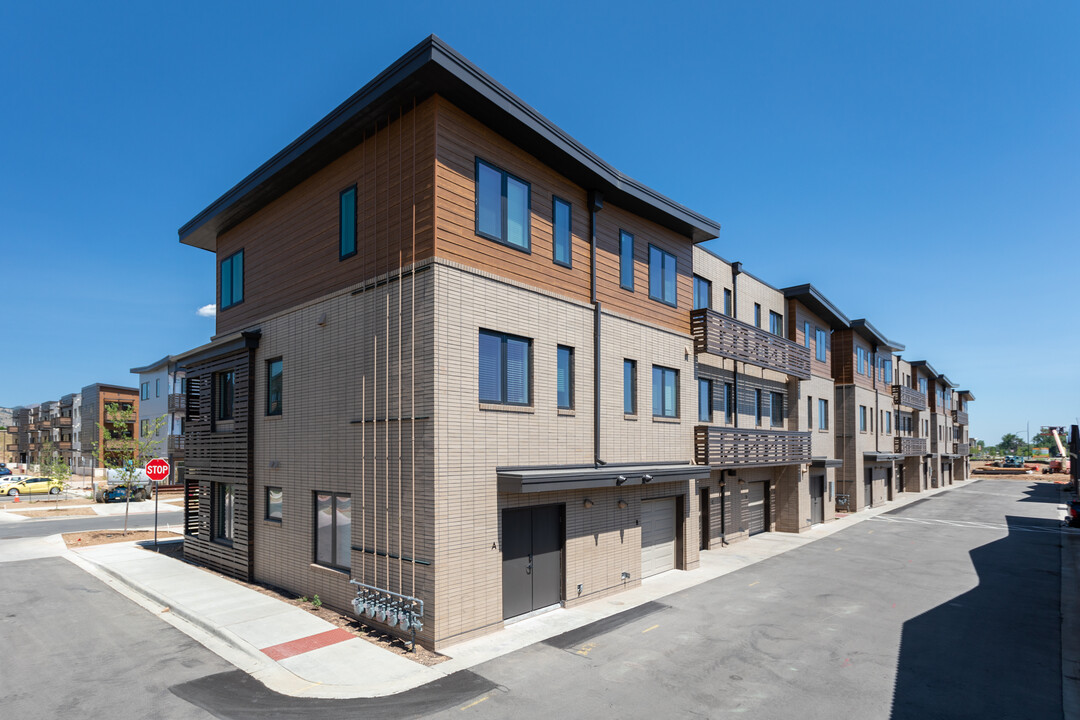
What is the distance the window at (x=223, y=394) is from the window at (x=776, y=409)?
811 inches

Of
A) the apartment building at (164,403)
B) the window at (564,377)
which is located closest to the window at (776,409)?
the window at (564,377)

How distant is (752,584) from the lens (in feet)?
55.1

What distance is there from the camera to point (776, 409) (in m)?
26.7

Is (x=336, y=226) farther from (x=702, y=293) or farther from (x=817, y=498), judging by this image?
(x=817, y=498)

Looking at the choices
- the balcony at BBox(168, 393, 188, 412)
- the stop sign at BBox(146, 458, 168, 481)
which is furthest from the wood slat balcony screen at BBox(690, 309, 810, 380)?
the balcony at BBox(168, 393, 188, 412)

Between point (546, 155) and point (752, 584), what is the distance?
12574 millimetres

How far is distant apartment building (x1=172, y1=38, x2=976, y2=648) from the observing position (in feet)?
38.0

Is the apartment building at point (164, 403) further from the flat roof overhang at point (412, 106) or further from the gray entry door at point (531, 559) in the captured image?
the gray entry door at point (531, 559)

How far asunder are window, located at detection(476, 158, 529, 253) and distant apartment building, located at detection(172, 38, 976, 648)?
0.19ft

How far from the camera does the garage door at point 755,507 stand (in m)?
25.0

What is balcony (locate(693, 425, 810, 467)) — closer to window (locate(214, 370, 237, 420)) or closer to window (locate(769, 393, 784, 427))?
window (locate(769, 393, 784, 427))

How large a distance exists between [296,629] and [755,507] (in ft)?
63.7

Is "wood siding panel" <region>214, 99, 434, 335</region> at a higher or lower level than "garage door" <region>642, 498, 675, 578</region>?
higher

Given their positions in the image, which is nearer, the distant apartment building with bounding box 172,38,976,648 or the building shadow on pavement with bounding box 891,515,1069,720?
the building shadow on pavement with bounding box 891,515,1069,720
